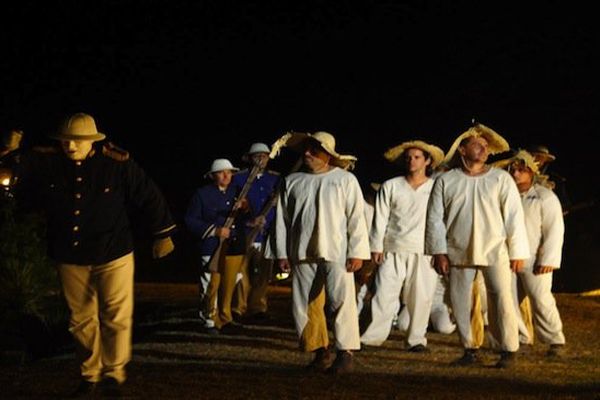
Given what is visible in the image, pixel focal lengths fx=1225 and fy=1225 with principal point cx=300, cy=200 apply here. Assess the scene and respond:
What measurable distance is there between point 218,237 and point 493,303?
4.80 m

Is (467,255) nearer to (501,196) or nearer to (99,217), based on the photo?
(501,196)

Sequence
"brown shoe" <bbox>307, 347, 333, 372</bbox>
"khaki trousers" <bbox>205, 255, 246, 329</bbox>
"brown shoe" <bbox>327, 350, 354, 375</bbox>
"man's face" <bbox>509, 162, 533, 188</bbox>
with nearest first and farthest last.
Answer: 1. "brown shoe" <bbox>327, 350, 354, 375</bbox>
2. "brown shoe" <bbox>307, 347, 333, 372</bbox>
3. "man's face" <bbox>509, 162, 533, 188</bbox>
4. "khaki trousers" <bbox>205, 255, 246, 329</bbox>

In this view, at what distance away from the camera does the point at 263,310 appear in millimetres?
16625

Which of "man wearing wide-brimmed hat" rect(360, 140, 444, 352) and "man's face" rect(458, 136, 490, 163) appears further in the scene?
"man wearing wide-brimmed hat" rect(360, 140, 444, 352)

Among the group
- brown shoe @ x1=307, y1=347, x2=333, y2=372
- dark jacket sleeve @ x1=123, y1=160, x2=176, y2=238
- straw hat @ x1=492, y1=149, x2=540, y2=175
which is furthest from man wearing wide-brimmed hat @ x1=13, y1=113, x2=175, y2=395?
straw hat @ x1=492, y1=149, x2=540, y2=175

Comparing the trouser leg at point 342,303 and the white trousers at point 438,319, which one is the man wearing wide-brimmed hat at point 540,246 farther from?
the trouser leg at point 342,303

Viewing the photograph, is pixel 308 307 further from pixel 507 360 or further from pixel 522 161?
pixel 522 161

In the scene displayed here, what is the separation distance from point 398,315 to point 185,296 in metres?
6.72

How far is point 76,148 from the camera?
9.36 m

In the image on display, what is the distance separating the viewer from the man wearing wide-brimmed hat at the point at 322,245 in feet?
36.3

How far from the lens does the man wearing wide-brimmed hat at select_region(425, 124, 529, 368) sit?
11.4m

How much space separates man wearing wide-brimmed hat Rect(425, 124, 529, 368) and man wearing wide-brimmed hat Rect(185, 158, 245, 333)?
4.16 meters

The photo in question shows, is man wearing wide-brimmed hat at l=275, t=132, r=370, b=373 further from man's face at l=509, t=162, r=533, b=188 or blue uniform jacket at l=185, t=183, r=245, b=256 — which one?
blue uniform jacket at l=185, t=183, r=245, b=256

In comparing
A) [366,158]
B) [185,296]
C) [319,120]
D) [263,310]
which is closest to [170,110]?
[319,120]
